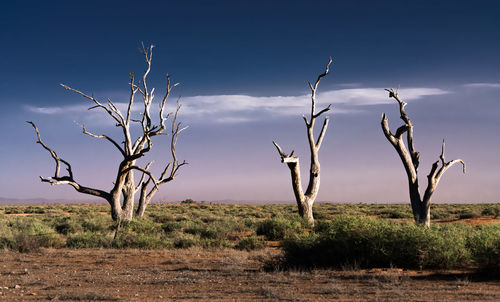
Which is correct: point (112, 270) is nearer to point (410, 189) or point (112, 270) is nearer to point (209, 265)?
point (209, 265)

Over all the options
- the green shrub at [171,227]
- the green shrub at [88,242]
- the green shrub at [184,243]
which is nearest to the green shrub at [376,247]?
the green shrub at [184,243]

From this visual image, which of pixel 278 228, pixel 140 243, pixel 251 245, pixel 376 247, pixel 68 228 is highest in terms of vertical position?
pixel 376 247

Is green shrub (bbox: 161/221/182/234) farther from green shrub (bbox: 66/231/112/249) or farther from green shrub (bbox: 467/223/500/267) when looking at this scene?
green shrub (bbox: 467/223/500/267)

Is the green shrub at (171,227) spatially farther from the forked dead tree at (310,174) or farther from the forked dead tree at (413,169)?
the forked dead tree at (413,169)

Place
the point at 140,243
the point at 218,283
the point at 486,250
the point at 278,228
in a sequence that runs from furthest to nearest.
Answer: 1. the point at 278,228
2. the point at 140,243
3. the point at 486,250
4. the point at 218,283

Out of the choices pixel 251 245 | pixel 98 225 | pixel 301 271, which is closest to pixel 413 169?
pixel 251 245

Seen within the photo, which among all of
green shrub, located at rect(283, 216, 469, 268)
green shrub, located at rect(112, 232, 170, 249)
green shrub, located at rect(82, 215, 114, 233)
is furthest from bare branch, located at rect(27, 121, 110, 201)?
green shrub, located at rect(283, 216, 469, 268)

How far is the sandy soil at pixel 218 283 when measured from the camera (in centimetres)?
838

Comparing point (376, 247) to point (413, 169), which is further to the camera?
point (413, 169)

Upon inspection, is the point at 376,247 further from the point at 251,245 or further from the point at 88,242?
the point at 88,242

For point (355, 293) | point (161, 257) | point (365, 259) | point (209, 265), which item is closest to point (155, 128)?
point (161, 257)

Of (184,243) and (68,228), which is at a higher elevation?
(184,243)

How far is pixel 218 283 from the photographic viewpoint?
32.3 feet

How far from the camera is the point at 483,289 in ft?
28.6
